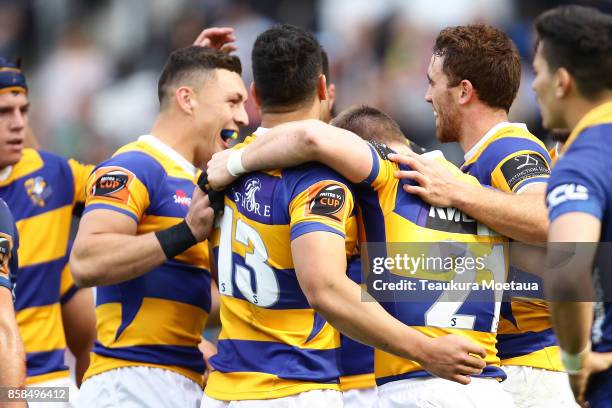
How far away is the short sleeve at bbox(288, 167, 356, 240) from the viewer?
4.10 metres

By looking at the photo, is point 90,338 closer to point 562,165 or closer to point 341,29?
point 562,165

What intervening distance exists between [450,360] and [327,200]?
2.72 feet

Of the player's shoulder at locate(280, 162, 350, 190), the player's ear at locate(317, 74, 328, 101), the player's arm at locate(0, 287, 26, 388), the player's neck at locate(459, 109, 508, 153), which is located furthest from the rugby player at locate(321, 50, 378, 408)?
the player's arm at locate(0, 287, 26, 388)

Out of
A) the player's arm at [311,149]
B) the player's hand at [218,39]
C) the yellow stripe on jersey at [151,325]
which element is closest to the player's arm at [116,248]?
Result: the yellow stripe on jersey at [151,325]

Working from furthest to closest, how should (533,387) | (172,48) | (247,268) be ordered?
(172,48) < (533,387) < (247,268)

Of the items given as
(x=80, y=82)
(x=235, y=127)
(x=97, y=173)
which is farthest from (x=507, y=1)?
(x=97, y=173)

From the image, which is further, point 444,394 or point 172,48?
point 172,48

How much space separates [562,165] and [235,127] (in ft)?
9.77

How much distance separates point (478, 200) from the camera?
13.9 ft

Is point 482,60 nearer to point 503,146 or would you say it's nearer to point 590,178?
point 503,146

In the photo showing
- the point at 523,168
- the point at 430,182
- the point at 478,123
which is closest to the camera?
the point at 430,182

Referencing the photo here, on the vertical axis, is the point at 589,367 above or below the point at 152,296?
above

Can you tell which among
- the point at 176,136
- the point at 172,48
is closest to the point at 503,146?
the point at 176,136

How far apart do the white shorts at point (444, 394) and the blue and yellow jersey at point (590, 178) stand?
65cm
